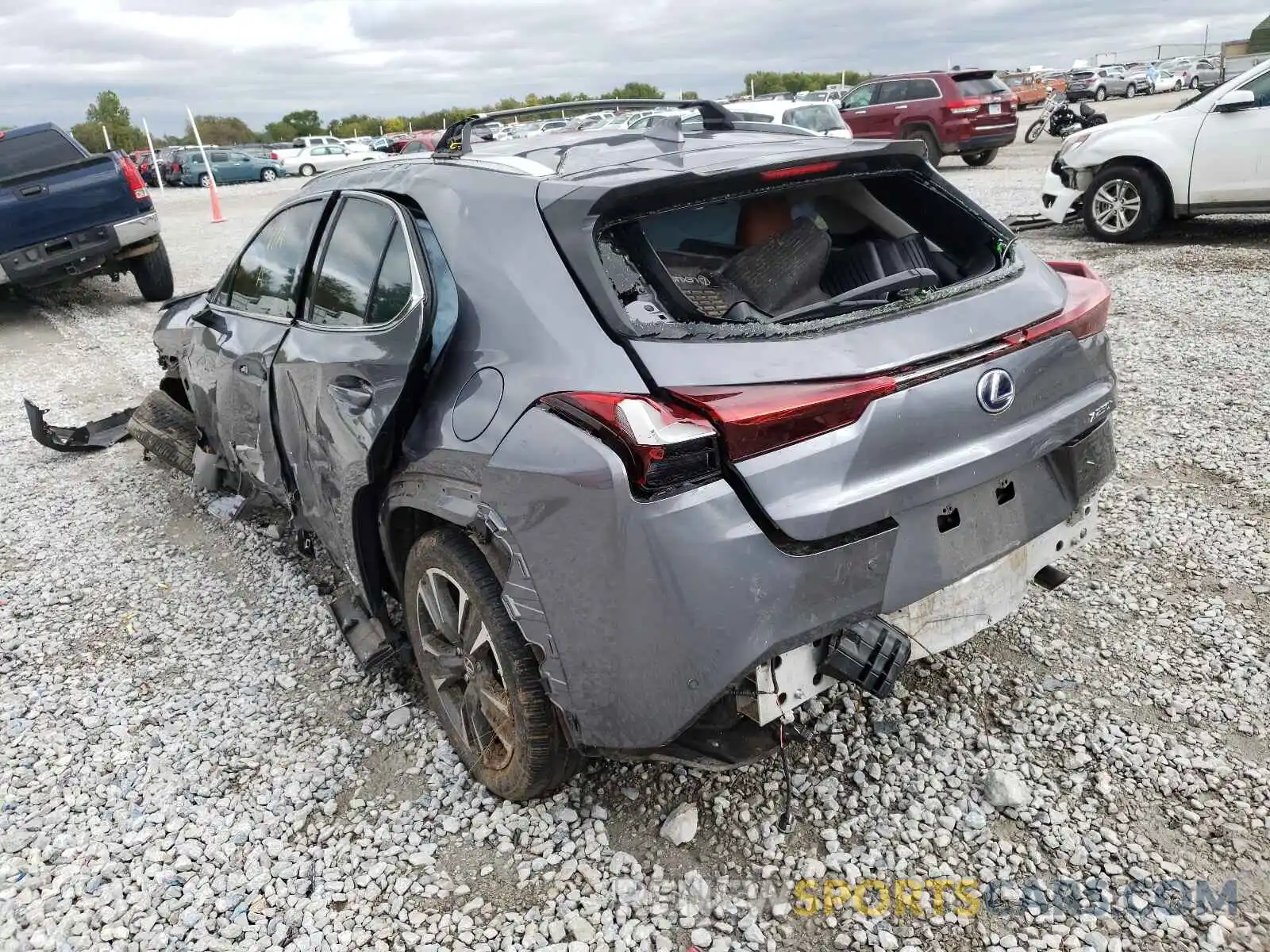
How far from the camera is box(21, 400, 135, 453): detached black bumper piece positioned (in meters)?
5.69

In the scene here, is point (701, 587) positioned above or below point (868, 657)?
above

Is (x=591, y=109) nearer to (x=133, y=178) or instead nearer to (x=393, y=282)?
(x=393, y=282)

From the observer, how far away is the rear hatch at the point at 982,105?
55.8 feet

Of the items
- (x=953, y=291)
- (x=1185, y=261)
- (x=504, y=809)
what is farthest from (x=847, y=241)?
(x=1185, y=261)

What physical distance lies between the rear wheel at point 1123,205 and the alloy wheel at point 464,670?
8.84m

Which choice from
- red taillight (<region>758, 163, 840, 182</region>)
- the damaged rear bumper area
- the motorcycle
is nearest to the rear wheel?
red taillight (<region>758, 163, 840, 182</region>)

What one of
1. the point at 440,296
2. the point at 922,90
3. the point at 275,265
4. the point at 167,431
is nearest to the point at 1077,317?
the point at 440,296

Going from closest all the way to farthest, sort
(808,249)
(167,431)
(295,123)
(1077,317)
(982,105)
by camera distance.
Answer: (1077,317), (808,249), (167,431), (982,105), (295,123)

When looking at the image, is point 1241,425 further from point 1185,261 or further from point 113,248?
point 113,248

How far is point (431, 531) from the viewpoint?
2561 mm

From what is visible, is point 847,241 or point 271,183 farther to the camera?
point 271,183

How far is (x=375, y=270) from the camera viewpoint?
2.84 m

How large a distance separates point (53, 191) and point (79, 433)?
15.5 ft

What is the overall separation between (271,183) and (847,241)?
3556cm
